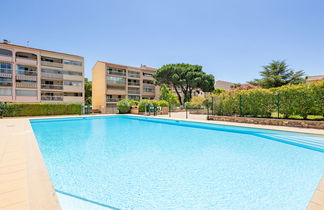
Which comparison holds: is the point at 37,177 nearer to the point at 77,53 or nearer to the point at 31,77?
the point at 31,77

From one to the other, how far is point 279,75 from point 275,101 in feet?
81.4

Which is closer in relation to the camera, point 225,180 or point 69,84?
point 225,180

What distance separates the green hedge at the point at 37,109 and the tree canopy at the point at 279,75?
3622cm

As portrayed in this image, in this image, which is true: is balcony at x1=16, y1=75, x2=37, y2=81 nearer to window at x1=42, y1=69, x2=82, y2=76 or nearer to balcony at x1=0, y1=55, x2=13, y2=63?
window at x1=42, y1=69, x2=82, y2=76

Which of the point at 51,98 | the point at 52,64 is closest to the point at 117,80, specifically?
the point at 52,64

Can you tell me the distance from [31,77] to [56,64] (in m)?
4.91

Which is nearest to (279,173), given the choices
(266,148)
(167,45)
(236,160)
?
(236,160)

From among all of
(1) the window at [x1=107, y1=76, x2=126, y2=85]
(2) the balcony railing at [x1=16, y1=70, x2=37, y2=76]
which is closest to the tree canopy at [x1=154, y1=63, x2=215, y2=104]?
(1) the window at [x1=107, y1=76, x2=126, y2=85]

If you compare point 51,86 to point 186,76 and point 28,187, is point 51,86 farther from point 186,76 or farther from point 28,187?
point 28,187

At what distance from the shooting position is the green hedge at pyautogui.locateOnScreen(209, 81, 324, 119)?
11.2m

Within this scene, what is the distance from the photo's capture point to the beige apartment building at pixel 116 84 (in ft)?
117

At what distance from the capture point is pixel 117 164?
5.24 metres

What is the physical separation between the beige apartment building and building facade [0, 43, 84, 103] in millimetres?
4175

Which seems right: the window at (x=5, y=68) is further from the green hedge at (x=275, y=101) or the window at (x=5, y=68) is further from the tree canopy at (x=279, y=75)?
the tree canopy at (x=279, y=75)
